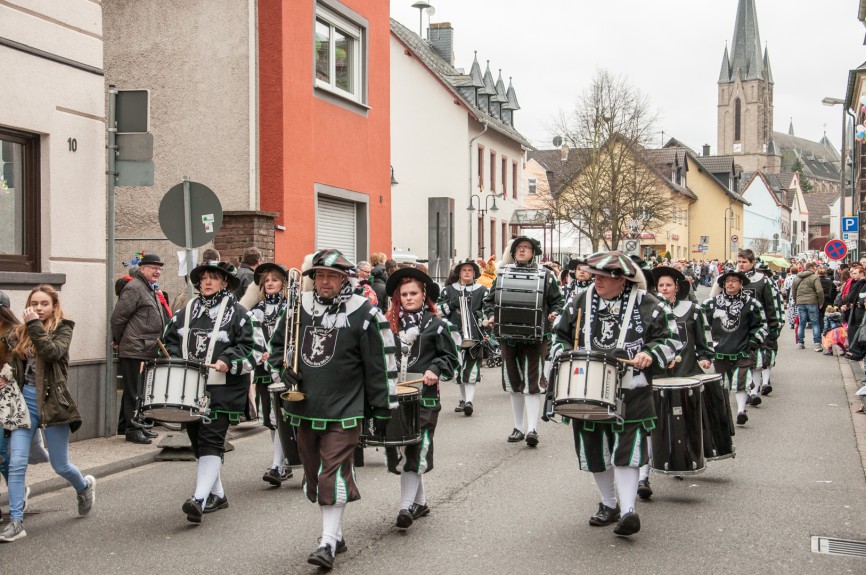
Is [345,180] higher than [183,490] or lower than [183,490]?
higher

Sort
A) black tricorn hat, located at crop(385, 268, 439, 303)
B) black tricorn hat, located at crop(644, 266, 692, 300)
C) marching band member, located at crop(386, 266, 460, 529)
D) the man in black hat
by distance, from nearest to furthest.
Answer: marching band member, located at crop(386, 266, 460, 529) → black tricorn hat, located at crop(385, 268, 439, 303) → black tricorn hat, located at crop(644, 266, 692, 300) → the man in black hat

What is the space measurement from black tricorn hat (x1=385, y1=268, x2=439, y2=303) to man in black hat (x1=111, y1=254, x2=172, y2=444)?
4.30 metres

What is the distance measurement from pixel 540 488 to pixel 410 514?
1690 mm

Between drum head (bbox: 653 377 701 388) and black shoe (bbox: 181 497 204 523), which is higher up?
drum head (bbox: 653 377 701 388)

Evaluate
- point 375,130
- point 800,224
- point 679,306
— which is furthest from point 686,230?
point 679,306

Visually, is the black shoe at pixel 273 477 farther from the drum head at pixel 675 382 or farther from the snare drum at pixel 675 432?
the drum head at pixel 675 382

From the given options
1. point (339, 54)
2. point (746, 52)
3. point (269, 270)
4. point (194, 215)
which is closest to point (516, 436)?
point (269, 270)

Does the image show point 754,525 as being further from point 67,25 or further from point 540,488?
point 67,25

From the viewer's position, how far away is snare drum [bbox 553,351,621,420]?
245 inches

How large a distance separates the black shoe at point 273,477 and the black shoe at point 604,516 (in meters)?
2.76

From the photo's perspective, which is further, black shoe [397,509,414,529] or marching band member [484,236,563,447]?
marching band member [484,236,563,447]

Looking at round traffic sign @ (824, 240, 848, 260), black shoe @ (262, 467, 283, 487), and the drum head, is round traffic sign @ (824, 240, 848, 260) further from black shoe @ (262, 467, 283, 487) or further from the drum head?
black shoe @ (262, 467, 283, 487)

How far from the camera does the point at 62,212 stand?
35.3 feet

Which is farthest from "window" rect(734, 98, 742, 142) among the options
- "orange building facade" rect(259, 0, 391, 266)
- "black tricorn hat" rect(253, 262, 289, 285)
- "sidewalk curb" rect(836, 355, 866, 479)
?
"black tricorn hat" rect(253, 262, 289, 285)
